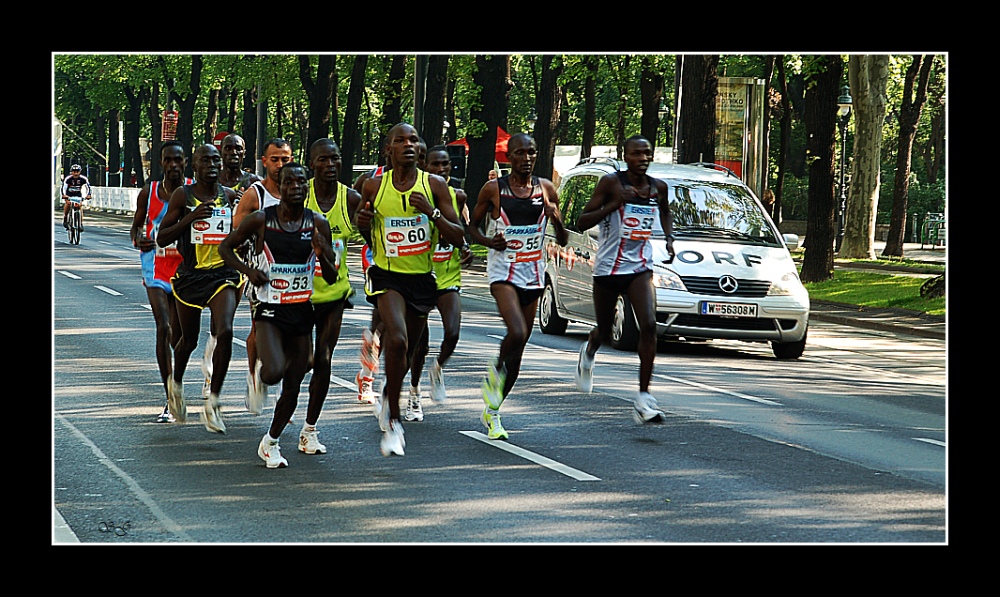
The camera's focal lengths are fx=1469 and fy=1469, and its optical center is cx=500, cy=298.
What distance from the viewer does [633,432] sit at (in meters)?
10.1

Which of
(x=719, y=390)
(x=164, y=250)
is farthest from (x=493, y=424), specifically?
(x=719, y=390)

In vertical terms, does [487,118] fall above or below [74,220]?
above

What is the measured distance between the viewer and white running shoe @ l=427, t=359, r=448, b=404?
11102 mm

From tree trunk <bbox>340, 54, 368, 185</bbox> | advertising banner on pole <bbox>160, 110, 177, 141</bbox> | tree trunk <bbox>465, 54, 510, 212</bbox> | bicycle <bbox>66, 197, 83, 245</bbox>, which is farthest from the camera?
advertising banner on pole <bbox>160, 110, 177, 141</bbox>

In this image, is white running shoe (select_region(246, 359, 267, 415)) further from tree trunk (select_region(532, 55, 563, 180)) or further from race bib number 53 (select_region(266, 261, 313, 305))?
tree trunk (select_region(532, 55, 563, 180))

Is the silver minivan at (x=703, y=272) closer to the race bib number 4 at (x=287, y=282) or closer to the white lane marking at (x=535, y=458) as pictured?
the white lane marking at (x=535, y=458)

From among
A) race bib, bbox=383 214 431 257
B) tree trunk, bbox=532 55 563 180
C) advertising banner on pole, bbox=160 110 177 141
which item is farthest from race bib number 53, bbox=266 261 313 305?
advertising banner on pole, bbox=160 110 177 141

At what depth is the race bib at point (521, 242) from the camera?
9602mm

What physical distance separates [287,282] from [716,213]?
872 centimetres

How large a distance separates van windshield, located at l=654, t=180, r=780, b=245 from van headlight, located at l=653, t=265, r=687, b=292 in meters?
0.74

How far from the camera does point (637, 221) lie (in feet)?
35.0

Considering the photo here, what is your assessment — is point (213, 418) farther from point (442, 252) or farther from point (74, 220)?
point (74, 220)
